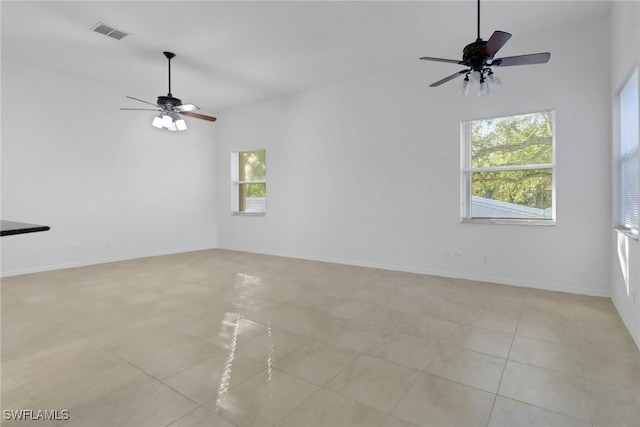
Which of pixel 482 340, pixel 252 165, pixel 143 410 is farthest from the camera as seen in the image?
pixel 252 165

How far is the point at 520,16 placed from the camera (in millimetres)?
3656

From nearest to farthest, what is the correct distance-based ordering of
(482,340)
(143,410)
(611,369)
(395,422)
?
(395,422)
(143,410)
(611,369)
(482,340)

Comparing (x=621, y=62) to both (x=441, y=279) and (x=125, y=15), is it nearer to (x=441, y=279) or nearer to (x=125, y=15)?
(x=441, y=279)

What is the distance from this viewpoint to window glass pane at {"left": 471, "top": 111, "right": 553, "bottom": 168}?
4.07 metres

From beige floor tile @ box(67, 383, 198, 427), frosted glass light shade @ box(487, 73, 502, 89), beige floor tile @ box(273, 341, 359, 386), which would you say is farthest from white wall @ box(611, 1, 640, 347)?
beige floor tile @ box(67, 383, 198, 427)

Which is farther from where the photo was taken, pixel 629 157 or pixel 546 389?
pixel 629 157

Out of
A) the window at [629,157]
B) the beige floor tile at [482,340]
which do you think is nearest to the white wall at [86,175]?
the beige floor tile at [482,340]

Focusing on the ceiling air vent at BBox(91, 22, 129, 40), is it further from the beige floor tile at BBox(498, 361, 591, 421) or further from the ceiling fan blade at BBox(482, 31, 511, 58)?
the beige floor tile at BBox(498, 361, 591, 421)

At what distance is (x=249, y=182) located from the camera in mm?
7293

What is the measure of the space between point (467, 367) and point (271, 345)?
56.4 inches

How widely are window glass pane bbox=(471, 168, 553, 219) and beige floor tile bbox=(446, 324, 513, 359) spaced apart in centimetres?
218

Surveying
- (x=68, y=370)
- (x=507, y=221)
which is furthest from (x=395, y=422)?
(x=507, y=221)

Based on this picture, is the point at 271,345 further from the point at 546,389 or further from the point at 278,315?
the point at 546,389

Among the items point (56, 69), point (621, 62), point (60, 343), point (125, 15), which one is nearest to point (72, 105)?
point (56, 69)
